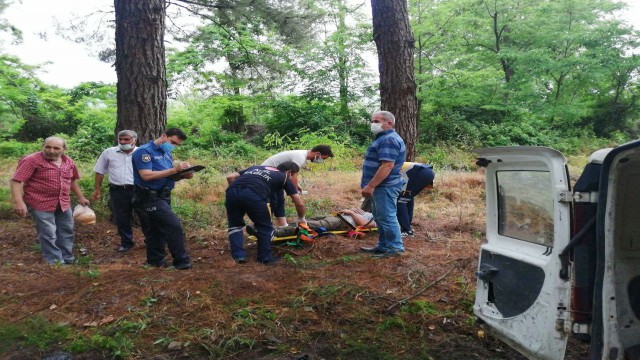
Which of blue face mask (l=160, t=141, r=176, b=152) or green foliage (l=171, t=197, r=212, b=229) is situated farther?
green foliage (l=171, t=197, r=212, b=229)

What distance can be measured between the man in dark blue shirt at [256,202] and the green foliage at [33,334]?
7.02 ft

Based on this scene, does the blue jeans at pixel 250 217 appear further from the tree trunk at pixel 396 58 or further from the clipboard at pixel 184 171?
the tree trunk at pixel 396 58

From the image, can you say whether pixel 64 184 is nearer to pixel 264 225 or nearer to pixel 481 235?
pixel 264 225

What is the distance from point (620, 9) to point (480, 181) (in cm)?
1423

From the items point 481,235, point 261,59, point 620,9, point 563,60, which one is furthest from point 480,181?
point 620,9

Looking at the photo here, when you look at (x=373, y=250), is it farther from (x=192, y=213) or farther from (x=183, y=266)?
(x=192, y=213)

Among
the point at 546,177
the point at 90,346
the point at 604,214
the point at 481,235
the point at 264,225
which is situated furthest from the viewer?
the point at 481,235

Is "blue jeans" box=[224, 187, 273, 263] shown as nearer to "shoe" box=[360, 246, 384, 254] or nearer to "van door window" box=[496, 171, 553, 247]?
"shoe" box=[360, 246, 384, 254]

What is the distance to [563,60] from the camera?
1830 cm

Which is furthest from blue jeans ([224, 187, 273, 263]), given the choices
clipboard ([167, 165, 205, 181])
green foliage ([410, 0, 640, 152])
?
green foliage ([410, 0, 640, 152])

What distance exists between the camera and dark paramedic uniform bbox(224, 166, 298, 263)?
16.3 ft

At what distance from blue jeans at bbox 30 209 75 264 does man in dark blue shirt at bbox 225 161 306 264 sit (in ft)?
6.99

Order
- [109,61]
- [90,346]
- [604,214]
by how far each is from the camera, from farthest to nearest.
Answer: [109,61], [90,346], [604,214]

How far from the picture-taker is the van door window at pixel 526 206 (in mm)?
2359
